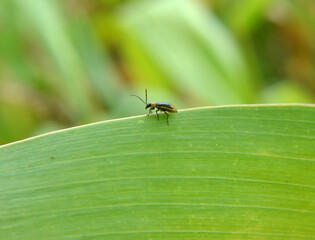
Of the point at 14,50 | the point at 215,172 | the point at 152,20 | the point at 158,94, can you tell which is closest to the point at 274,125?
the point at 215,172

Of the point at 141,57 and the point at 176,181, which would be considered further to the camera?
the point at 141,57

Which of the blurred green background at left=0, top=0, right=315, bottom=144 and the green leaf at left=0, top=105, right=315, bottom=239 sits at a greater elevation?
the blurred green background at left=0, top=0, right=315, bottom=144

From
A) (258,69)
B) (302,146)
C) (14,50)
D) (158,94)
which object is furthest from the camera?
(258,69)

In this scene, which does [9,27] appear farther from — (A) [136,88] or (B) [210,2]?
(B) [210,2]

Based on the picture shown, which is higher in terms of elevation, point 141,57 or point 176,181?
point 141,57

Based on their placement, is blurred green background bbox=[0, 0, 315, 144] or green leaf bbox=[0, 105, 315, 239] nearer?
green leaf bbox=[0, 105, 315, 239]
